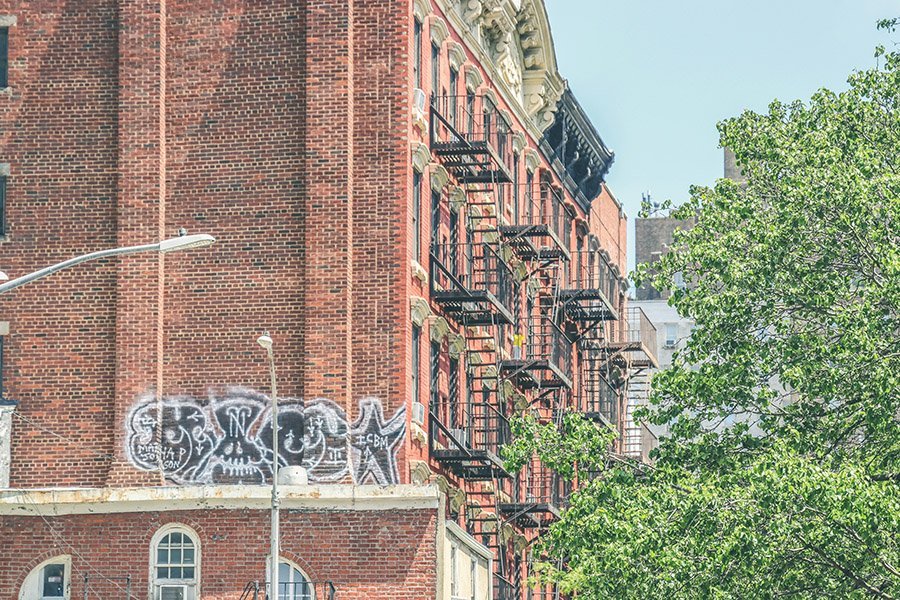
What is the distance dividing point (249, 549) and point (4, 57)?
11.6 metres

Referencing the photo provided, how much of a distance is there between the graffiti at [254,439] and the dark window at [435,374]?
3543 millimetres

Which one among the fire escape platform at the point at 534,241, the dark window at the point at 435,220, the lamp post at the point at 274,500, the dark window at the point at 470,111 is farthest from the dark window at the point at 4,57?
the fire escape platform at the point at 534,241

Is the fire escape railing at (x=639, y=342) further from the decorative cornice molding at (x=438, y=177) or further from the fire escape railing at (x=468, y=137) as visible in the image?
the decorative cornice molding at (x=438, y=177)

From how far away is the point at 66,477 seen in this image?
138 feet

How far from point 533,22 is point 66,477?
19.3 m

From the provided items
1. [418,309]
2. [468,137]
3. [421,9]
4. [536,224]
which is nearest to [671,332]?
[536,224]

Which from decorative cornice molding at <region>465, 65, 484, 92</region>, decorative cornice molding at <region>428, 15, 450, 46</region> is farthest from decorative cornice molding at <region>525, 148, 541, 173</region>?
decorative cornice molding at <region>428, 15, 450, 46</region>

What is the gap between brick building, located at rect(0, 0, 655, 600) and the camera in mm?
40250

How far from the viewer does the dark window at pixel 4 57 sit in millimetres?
44156

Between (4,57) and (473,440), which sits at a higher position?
(4,57)

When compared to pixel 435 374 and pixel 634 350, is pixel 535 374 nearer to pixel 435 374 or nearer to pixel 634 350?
pixel 634 350

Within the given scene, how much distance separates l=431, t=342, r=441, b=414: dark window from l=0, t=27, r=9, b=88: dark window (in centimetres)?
1008

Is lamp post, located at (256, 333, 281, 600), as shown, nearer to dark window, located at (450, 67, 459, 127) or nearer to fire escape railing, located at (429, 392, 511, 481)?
fire escape railing, located at (429, 392, 511, 481)

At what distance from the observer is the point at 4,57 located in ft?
146
